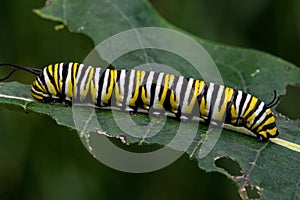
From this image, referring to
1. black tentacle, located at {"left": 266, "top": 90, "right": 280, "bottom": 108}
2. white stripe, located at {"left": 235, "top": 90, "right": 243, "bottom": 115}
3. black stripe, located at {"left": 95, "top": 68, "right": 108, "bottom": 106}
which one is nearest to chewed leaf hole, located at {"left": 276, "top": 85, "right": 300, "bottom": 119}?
black tentacle, located at {"left": 266, "top": 90, "right": 280, "bottom": 108}

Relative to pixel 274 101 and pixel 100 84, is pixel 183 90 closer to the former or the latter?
pixel 100 84

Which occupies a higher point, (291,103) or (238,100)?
(291,103)

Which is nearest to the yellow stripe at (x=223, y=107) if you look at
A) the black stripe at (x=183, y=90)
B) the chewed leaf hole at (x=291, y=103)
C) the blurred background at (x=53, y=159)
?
the black stripe at (x=183, y=90)

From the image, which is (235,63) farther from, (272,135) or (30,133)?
(30,133)

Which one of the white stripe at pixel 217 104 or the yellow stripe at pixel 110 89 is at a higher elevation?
the white stripe at pixel 217 104

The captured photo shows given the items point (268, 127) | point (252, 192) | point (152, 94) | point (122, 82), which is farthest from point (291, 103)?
point (252, 192)

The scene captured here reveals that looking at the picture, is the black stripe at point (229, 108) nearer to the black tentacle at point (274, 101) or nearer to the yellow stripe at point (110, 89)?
the black tentacle at point (274, 101)

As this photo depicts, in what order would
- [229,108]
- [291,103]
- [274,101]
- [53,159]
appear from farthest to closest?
[291,103]
[53,159]
[274,101]
[229,108]
